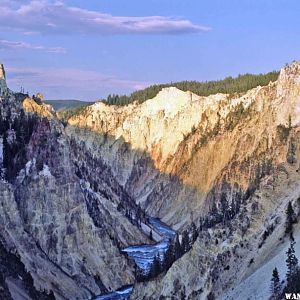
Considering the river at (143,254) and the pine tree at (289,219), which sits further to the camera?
the river at (143,254)

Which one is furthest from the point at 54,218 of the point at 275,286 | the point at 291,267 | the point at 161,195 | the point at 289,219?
the point at 161,195

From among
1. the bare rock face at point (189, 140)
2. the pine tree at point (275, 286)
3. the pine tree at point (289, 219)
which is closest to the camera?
the pine tree at point (275, 286)

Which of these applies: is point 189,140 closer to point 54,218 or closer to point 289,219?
point 54,218

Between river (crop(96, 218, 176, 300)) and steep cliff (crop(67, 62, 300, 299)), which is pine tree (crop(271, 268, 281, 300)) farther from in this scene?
river (crop(96, 218, 176, 300))

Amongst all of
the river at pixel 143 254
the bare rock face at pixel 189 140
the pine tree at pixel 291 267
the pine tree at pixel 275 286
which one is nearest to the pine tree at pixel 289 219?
the pine tree at pixel 291 267

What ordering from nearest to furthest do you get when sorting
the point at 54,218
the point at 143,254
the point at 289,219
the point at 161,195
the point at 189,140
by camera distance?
the point at 289,219, the point at 54,218, the point at 143,254, the point at 161,195, the point at 189,140

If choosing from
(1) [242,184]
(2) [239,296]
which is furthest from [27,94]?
(2) [239,296]

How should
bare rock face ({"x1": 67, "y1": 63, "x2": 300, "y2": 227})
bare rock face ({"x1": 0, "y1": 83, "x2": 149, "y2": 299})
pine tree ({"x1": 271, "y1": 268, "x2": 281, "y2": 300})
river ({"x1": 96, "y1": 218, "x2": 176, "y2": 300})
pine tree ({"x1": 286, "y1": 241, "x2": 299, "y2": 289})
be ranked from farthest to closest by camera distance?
bare rock face ({"x1": 67, "y1": 63, "x2": 300, "y2": 227}) → river ({"x1": 96, "y1": 218, "x2": 176, "y2": 300}) → bare rock face ({"x1": 0, "y1": 83, "x2": 149, "y2": 299}) → pine tree ({"x1": 271, "y1": 268, "x2": 281, "y2": 300}) → pine tree ({"x1": 286, "y1": 241, "x2": 299, "y2": 289})

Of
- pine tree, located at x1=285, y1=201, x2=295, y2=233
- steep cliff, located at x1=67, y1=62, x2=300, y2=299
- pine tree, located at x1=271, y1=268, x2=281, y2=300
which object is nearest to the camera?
pine tree, located at x1=271, y1=268, x2=281, y2=300

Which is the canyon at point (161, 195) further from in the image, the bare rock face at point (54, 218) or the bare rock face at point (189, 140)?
the bare rock face at point (189, 140)

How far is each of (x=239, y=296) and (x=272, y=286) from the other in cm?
457

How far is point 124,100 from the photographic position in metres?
183

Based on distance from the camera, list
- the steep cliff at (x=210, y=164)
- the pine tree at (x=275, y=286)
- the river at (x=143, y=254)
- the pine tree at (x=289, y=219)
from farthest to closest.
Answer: the river at (x=143, y=254), the steep cliff at (x=210, y=164), the pine tree at (x=289, y=219), the pine tree at (x=275, y=286)

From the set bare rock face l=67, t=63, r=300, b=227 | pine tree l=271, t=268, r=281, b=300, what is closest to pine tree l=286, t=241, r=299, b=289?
pine tree l=271, t=268, r=281, b=300
